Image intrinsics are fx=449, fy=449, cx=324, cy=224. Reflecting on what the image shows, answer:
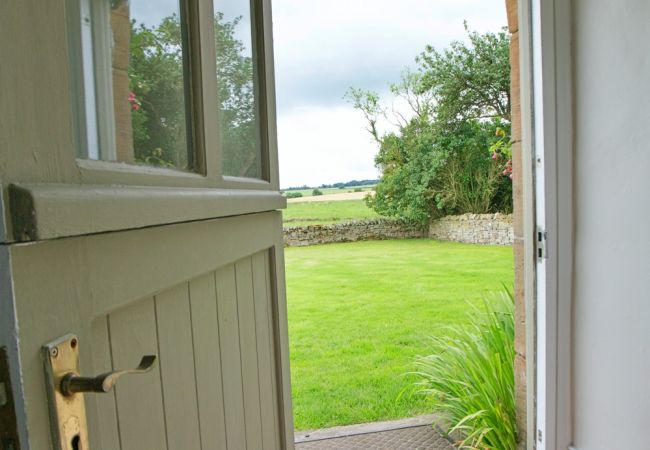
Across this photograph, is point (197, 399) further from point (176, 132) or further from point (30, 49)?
point (30, 49)

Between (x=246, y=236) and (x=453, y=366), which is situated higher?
(x=246, y=236)

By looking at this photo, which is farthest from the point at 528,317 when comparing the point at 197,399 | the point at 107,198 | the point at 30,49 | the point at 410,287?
the point at 410,287

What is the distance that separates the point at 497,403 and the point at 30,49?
2.13 metres

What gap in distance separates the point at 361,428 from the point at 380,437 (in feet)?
0.55

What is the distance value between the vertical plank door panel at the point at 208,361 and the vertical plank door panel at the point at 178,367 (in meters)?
0.02

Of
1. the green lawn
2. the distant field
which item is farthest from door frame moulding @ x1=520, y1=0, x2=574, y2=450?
the distant field

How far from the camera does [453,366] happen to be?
247 cm

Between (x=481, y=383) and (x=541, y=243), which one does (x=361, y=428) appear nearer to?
(x=481, y=383)

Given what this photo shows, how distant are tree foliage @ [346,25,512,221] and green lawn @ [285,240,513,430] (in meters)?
1.28

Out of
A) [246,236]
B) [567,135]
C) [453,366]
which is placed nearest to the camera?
[246,236]

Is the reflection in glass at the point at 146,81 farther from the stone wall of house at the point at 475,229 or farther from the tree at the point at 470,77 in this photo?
the tree at the point at 470,77

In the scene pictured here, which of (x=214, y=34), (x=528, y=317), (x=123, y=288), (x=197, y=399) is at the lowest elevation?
(x=528, y=317)

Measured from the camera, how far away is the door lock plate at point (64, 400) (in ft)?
1.19

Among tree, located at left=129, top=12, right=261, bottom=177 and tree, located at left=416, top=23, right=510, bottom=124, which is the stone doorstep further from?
tree, located at left=416, top=23, right=510, bottom=124
